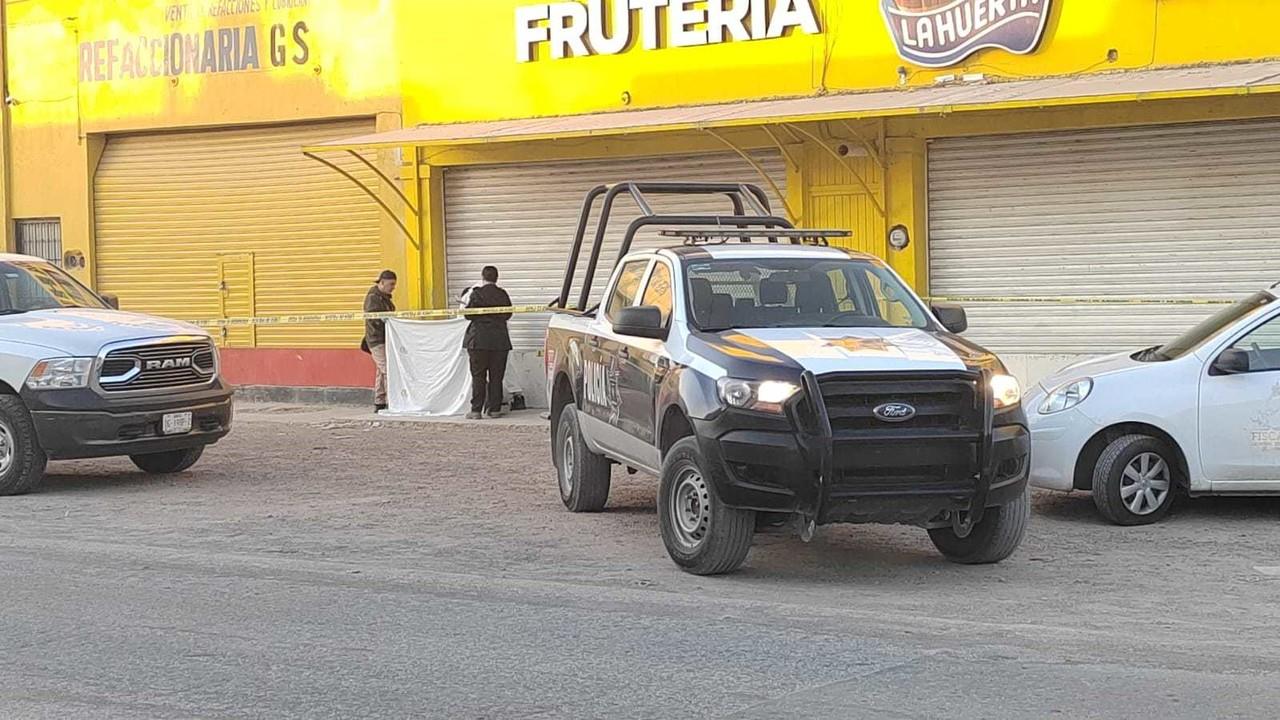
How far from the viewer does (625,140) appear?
20.1m

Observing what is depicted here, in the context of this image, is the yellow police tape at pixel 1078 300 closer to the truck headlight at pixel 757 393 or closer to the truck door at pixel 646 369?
the truck door at pixel 646 369

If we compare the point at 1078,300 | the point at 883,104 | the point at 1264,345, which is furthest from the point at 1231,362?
the point at 1078,300

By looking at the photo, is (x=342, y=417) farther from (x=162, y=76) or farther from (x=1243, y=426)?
(x=1243, y=426)

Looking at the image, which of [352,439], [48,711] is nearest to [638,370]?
[48,711]

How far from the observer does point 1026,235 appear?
17.9 m

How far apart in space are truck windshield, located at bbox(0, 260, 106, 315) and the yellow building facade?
17.8 ft

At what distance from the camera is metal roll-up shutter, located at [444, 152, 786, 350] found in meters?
19.9

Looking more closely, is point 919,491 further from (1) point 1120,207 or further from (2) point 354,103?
(2) point 354,103

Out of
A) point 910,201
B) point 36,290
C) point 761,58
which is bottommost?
point 36,290

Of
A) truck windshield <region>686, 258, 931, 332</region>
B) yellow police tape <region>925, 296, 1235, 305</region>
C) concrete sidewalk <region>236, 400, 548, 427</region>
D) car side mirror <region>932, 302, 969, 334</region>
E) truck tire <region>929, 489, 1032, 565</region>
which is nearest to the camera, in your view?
truck tire <region>929, 489, 1032, 565</region>

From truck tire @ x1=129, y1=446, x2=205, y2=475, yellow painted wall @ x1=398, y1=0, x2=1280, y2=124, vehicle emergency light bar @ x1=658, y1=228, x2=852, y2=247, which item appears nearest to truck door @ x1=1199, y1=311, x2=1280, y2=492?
vehicle emergency light bar @ x1=658, y1=228, x2=852, y2=247

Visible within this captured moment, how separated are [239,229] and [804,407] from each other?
16226 mm

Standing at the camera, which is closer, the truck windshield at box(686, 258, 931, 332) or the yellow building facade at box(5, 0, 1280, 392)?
the truck windshield at box(686, 258, 931, 332)

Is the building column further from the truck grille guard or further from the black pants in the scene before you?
the truck grille guard
